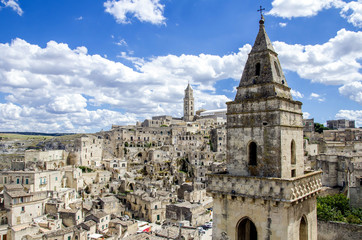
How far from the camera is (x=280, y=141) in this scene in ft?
32.3

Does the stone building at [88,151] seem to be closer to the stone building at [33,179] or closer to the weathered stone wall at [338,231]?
Answer: the stone building at [33,179]

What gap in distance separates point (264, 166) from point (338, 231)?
1742cm

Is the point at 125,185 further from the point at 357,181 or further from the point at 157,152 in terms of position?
the point at 357,181

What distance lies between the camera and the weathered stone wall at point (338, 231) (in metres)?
22.4

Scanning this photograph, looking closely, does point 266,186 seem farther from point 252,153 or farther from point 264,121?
point 264,121

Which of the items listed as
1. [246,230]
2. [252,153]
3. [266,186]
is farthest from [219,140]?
[266,186]

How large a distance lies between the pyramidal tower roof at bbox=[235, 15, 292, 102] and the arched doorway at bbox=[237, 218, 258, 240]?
14.9ft

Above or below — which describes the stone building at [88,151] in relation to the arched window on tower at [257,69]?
below

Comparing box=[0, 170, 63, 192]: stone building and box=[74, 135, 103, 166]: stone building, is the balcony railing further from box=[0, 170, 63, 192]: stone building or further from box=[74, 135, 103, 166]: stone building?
box=[74, 135, 103, 166]: stone building

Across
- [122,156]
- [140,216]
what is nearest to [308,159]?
[140,216]

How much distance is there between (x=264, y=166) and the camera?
10.1 metres

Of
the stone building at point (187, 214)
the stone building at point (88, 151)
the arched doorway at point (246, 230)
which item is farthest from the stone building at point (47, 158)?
the arched doorway at point (246, 230)

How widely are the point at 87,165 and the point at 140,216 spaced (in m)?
28.3

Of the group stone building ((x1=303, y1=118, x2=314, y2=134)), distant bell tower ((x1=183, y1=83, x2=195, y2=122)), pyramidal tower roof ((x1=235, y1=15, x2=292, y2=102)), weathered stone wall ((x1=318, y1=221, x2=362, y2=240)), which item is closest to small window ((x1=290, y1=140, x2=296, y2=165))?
pyramidal tower roof ((x1=235, y1=15, x2=292, y2=102))
